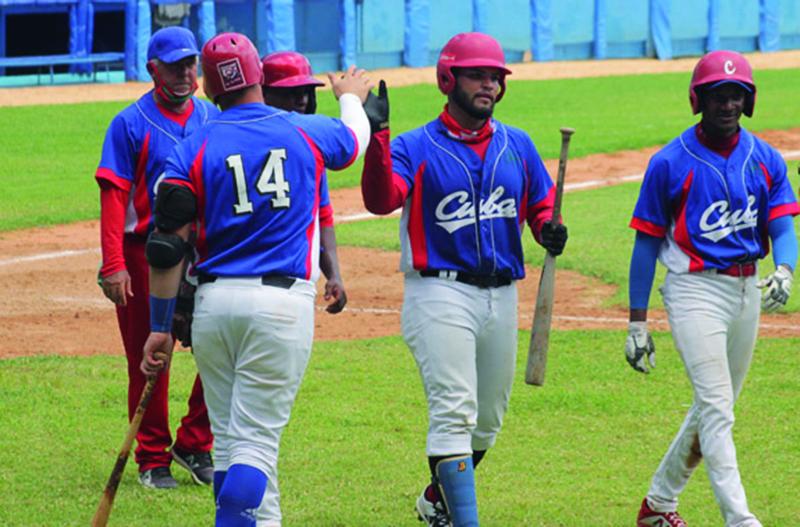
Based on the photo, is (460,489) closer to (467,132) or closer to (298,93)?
(467,132)

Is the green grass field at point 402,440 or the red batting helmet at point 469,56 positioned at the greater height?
the red batting helmet at point 469,56

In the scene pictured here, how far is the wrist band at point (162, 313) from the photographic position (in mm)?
5621

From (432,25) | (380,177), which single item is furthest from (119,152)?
(432,25)

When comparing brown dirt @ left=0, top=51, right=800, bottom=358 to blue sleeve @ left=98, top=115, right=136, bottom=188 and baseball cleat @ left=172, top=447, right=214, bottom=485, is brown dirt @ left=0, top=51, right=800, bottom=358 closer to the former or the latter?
baseball cleat @ left=172, top=447, right=214, bottom=485

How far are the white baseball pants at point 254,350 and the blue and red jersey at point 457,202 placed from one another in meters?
0.78

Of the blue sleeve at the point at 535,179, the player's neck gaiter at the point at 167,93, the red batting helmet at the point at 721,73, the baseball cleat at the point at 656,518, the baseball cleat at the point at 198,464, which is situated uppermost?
the red batting helmet at the point at 721,73

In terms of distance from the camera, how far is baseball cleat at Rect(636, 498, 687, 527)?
629cm

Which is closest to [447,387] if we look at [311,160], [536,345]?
[536,345]

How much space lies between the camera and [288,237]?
548 cm

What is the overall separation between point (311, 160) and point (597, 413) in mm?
3496

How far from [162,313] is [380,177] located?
3.34ft

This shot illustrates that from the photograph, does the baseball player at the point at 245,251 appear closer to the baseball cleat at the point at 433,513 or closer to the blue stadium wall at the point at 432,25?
the baseball cleat at the point at 433,513

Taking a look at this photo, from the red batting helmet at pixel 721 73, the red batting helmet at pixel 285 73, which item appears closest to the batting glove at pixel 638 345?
the red batting helmet at pixel 721 73

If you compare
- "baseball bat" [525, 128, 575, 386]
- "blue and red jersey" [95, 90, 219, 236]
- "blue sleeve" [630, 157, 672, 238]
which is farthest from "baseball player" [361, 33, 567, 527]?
"blue and red jersey" [95, 90, 219, 236]
